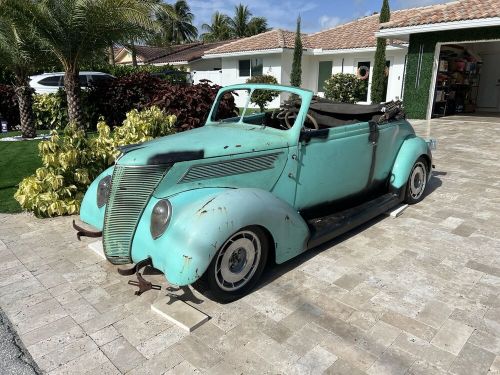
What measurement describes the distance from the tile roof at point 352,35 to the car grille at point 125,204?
18.3m

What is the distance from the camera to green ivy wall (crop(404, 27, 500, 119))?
13.0 meters

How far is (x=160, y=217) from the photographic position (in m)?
2.81

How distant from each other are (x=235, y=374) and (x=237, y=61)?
22545 mm

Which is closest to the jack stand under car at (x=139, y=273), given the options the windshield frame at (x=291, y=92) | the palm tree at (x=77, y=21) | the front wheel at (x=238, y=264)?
the front wheel at (x=238, y=264)

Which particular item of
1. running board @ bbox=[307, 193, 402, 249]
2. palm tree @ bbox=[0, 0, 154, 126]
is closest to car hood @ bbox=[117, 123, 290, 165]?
running board @ bbox=[307, 193, 402, 249]

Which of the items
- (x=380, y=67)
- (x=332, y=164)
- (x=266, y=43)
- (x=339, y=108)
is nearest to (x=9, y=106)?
(x=339, y=108)

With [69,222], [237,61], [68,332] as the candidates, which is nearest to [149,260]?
[68,332]

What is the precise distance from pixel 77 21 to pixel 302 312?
8219 millimetres

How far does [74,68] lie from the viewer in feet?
30.5

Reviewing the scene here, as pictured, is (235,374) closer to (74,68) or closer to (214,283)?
(214,283)

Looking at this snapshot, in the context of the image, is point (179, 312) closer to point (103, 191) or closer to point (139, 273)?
point (139, 273)

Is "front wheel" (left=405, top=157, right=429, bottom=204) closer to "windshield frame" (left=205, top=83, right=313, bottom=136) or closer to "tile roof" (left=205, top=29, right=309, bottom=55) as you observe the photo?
"windshield frame" (left=205, top=83, right=313, bottom=136)

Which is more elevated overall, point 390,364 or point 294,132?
point 294,132

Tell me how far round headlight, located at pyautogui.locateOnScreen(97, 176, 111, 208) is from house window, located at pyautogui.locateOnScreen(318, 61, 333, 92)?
774 inches
